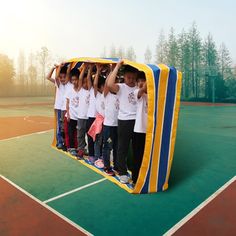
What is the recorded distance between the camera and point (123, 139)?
4.93 metres

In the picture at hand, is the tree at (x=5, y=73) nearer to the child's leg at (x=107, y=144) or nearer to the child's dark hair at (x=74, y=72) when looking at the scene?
the child's dark hair at (x=74, y=72)

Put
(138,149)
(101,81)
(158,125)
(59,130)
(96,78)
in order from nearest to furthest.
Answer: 1. (158,125)
2. (138,149)
3. (96,78)
4. (101,81)
5. (59,130)

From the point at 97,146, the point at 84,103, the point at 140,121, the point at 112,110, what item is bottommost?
the point at 97,146

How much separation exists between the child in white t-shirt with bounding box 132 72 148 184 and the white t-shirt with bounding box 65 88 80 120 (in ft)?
6.91

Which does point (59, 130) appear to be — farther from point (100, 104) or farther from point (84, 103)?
point (100, 104)

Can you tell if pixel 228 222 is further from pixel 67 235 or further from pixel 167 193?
pixel 67 235

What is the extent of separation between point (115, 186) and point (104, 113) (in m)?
1.49

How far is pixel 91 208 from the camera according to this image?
4027 mm

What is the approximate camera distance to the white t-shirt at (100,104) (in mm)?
5848

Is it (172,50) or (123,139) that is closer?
(123,139)

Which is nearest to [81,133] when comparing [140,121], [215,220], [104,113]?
[104,113]

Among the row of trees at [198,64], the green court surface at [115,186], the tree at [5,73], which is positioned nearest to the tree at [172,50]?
the row of trees at [198,64]

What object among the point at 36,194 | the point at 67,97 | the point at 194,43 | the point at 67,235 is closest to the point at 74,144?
the point at 67,97

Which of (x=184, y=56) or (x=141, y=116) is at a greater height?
(x=184, y=56)
